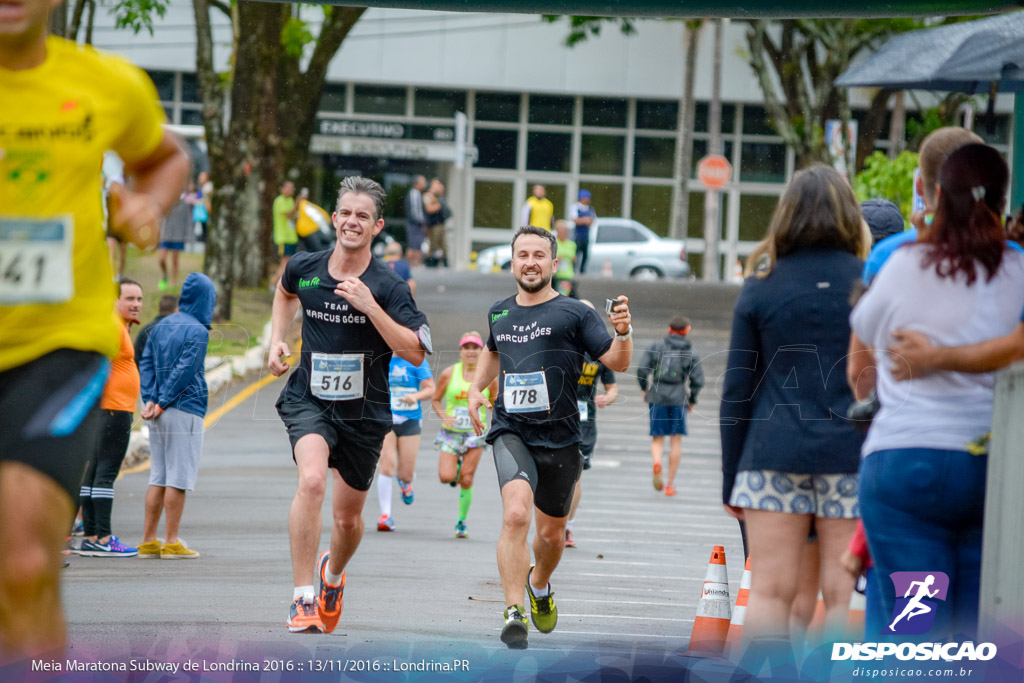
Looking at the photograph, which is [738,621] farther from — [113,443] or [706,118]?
[706,118]

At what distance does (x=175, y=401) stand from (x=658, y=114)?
27.8 meters

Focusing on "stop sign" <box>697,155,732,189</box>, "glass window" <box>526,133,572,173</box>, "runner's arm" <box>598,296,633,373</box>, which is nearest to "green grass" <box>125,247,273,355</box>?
"runner's arm" <box>598,296,633,373</box>

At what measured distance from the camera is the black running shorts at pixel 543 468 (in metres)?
6.65

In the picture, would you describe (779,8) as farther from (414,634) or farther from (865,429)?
(414,634)

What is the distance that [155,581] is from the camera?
810 cm

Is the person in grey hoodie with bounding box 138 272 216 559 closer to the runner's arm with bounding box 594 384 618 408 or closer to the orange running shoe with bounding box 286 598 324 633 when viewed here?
the orange running shoe with bounding box 286 598 324 633

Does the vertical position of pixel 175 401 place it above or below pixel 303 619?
above

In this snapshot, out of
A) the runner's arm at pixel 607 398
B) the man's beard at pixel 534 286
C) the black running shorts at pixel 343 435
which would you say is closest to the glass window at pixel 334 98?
the runner's arm at pixel 607 398

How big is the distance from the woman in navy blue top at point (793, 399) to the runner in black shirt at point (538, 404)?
1969 millimetres

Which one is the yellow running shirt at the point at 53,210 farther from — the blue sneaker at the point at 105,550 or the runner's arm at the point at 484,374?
the blue sneaker at the point at 105,550

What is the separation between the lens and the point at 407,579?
8.51 meters

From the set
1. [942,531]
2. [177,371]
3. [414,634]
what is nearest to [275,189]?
[177,371]

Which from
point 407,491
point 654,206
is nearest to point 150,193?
point 407,491

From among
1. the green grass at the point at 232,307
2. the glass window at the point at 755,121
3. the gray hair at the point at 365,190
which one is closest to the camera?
the gray hair at the point at 365,190
